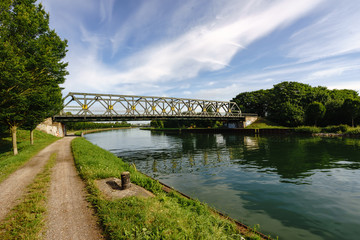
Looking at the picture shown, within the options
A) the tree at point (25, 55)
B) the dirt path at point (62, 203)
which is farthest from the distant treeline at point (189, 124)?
the dirt path at point (62, 203)

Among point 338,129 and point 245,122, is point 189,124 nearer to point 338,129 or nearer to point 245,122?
point 245,122

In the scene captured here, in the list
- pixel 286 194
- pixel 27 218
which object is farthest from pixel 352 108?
pixel 27 218

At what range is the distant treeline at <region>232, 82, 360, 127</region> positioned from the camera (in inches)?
2453

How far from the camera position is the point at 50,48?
1798cm

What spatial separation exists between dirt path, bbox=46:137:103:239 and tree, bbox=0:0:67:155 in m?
10.3

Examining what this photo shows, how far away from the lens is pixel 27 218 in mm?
7180

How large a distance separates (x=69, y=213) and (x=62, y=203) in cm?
142

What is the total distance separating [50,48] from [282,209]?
2396cm

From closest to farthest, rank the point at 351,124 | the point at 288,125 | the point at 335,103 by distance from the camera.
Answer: the point at 351,124, the point at 335,103, the point at 288,125

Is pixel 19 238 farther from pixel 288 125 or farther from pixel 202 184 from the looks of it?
pixel 288 125

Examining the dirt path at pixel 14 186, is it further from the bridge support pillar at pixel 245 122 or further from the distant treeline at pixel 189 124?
the distant treeline at pixel 189 124

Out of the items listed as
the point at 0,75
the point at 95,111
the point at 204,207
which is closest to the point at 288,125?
the point at 95,111

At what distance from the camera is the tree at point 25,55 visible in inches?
583

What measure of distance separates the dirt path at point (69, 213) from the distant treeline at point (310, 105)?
78352 mm
